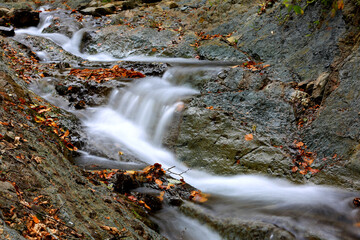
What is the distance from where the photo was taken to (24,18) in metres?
13.2

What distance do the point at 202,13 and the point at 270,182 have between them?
8945 millimetres

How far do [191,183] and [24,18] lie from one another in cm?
1261

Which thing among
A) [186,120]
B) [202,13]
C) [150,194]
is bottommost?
[150,194]

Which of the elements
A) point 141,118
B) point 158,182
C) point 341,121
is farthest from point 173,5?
point 158,182

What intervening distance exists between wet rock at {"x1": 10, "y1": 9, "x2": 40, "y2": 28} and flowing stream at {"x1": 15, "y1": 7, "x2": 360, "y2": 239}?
8843 millimetres

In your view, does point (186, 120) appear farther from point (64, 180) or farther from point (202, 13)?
point (202, 13)

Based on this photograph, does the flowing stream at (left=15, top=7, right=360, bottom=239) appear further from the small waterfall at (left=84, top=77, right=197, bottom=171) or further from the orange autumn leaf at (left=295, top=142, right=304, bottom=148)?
the orange autumn leaf at (left=295, top=142, right=304, bottom=148)

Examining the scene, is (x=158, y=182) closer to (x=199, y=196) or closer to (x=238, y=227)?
(x=199, y=196)

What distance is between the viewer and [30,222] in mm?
1730

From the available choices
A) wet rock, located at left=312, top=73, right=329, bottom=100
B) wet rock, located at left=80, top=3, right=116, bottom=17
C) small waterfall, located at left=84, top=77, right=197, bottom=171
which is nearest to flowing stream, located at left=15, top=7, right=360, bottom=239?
small waterfall, located at left=84, top=77, right=197, bottom=171

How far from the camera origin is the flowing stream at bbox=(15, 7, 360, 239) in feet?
11.3

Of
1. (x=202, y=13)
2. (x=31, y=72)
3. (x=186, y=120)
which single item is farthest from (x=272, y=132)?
(x=202, y=13)

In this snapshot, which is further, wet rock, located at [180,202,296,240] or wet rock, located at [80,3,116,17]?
wet rock, located at [80,3,116,17]

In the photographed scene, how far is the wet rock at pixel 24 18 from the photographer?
12904 mm
